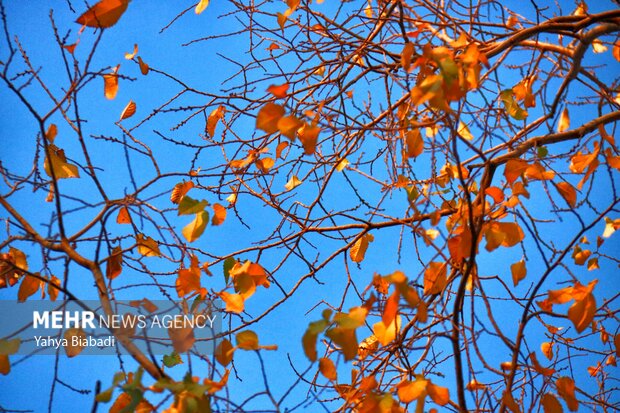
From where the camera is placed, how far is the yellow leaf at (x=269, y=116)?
1076 mm

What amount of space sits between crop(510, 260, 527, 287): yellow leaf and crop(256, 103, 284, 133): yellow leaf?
0.62 metres

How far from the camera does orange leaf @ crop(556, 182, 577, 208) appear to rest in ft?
4.56

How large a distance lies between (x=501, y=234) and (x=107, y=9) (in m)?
0.90

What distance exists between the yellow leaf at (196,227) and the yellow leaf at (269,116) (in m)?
0.21

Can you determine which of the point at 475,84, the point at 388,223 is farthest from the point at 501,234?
the point at 388,223

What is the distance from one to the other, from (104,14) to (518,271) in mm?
1006

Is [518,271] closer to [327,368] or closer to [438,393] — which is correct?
[438,393]

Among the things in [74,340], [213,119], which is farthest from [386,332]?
[213,119]

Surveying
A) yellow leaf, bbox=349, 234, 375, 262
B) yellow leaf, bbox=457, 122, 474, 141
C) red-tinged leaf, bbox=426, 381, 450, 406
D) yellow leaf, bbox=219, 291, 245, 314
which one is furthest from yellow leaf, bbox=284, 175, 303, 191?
red-tinged leaf, bbox=426, 381, 450, 406

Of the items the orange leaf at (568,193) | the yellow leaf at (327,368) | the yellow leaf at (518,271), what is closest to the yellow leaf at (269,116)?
the yellow leaf at (327,368)

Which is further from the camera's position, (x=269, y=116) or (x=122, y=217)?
(x=122, y=217)

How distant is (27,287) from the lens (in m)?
1.29

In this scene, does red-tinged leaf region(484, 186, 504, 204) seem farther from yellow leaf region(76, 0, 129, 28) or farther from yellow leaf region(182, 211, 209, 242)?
yellow leaf region(76, 0, 129, 28)

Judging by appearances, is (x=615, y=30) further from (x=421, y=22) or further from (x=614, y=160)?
(x=421, y=22)
